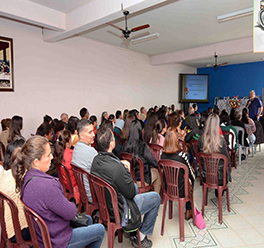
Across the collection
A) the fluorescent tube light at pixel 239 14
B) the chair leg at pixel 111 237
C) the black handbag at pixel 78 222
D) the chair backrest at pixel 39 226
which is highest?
the fluorescent tube light at pixel 239 14

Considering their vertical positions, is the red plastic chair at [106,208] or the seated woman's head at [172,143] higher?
the seated woman's head at [172,143]

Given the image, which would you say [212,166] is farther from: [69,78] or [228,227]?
[69,78]

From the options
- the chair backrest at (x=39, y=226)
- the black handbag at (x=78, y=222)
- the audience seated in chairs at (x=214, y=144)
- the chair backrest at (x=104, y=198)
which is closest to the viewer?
the chair backrest at (x=39, y=226)

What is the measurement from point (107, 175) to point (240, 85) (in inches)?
454

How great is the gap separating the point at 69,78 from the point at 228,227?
562 centimetres

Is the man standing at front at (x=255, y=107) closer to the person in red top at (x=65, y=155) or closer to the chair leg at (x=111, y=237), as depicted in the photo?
the person in red top at (x=65, y=155)

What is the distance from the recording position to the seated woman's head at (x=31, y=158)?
1466 mm

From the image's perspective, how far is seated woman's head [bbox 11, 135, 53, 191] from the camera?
1.47 meters

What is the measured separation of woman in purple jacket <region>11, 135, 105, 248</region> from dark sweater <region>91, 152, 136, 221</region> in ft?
1.28

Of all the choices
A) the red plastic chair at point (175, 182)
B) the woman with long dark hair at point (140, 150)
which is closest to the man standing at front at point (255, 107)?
the woman with long dark hair at point (140, 150)

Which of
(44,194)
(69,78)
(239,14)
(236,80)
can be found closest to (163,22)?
(239,14)

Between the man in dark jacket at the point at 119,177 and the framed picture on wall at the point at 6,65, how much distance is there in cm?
421

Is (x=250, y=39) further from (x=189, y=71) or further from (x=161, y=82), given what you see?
(x=189, y=71)

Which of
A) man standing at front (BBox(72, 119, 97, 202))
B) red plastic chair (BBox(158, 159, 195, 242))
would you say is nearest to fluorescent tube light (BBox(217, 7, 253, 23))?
red plastic chair (BBox(158, 159, 195, 242))
